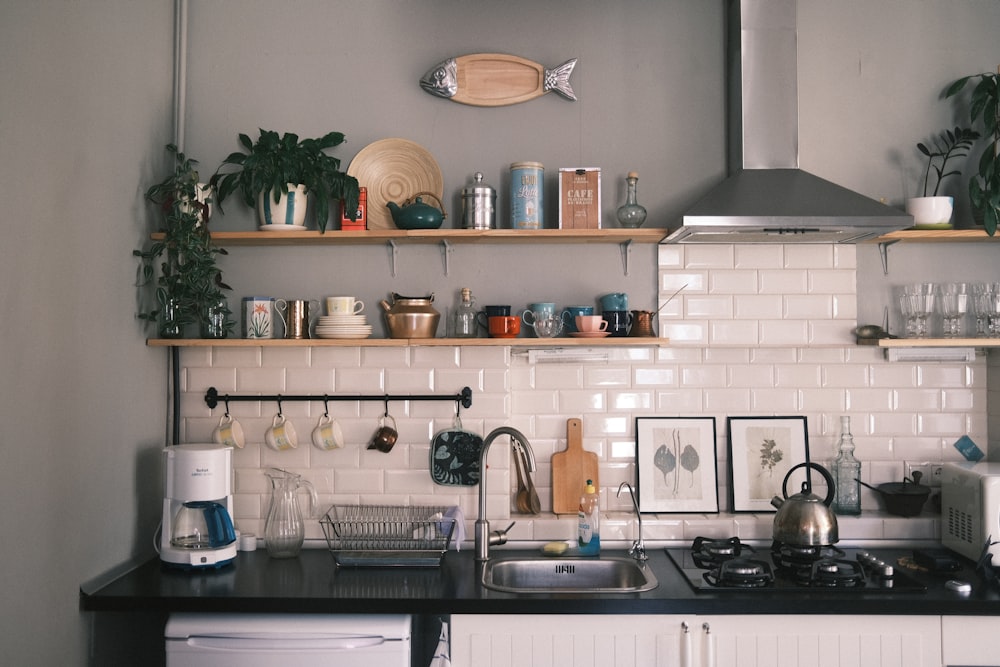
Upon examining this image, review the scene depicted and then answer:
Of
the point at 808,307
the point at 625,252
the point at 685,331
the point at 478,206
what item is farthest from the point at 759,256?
the point at 478,206

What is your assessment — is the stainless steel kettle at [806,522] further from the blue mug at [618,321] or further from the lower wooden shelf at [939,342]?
the blue mug at [618,321]

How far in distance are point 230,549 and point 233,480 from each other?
37cm

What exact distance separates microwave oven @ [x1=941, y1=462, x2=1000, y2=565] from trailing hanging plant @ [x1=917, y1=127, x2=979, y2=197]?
1034mm

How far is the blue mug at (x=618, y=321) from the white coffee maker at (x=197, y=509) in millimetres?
1404

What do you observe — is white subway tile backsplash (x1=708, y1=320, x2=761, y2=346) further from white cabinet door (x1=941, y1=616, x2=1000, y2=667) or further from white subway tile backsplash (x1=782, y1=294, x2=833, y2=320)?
white cabinet door (x1=941, y1=616, x2=1000, y2=667)

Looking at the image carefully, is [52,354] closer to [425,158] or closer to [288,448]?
[288,448]


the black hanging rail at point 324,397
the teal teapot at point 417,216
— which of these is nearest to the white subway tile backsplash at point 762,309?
the black hanging rail at point 324,397

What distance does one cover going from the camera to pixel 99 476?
2.55m

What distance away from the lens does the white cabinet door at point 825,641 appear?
7.93ft

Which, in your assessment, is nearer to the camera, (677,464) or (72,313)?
(72,313)

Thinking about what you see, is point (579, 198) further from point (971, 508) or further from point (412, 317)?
point (971, 508)

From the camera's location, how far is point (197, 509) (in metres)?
2.77

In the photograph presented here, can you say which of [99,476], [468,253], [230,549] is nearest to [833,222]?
[468,253]

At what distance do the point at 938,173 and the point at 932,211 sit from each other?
9.4 inches
